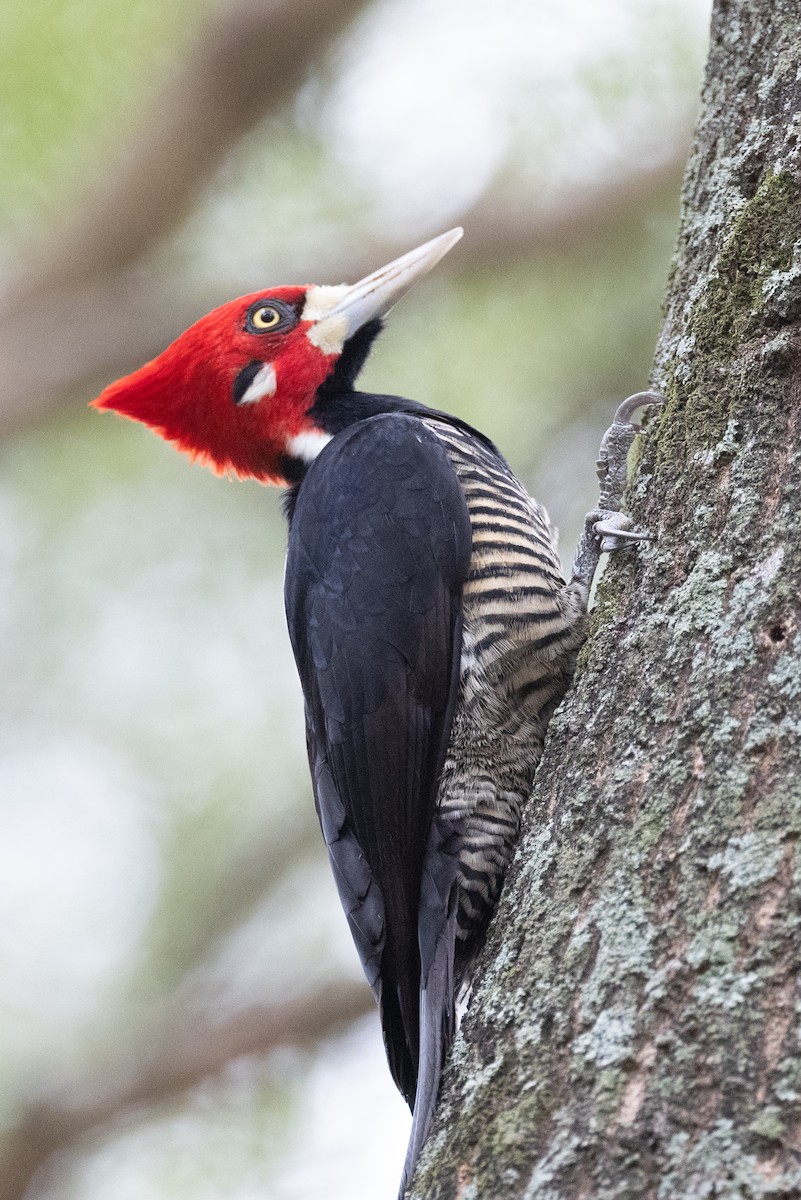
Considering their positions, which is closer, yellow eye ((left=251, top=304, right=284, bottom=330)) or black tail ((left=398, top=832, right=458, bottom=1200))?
black tail ((left=398, top=832, right=458, bottom=1200))

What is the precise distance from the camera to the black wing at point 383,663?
2559 mm

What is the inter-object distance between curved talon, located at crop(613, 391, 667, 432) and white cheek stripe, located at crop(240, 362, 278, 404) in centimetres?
129

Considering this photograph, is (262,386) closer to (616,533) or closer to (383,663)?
(383,663)

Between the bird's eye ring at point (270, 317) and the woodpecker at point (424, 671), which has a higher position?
the bird's eye ring at point (270, 317)

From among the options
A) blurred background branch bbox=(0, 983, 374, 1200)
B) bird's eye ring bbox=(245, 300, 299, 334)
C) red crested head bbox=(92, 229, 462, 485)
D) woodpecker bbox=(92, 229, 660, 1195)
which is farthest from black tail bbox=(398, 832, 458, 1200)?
blurred background branch bbox=(0, 983, 374, 1200)

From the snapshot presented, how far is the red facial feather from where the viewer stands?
12.6ft

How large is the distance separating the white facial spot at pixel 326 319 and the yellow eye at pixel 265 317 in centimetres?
8

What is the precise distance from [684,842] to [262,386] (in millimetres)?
2574

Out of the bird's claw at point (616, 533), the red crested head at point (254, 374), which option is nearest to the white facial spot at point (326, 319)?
the red crested head at point (254, 374)

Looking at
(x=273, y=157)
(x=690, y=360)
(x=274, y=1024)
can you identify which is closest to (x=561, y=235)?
(x=273, y=157)

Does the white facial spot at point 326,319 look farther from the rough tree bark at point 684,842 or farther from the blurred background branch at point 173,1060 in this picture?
the blurred background branch at point 173,1060

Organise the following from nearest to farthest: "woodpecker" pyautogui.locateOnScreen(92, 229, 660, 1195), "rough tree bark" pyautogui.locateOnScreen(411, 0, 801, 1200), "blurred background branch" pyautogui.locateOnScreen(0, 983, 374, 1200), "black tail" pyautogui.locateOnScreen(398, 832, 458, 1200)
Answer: "rough tree bark" pyautogui.locateOnScreen(411, 0, 801, 1200) < "black tail" pyautogui.locateOnScreen(398, 832, 458, 1200) < "woodpecker" pyautogui.locateOnScreen(92, 229, 660, 1195) < "blurred background branch" pyautogui.locateOnScreen(0, 983, 374, 1200)

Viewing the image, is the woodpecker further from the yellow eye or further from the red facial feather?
the yellow eye

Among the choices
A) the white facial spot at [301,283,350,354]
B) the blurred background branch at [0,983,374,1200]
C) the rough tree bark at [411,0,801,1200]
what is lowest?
the rough tree bark at [411,0,801,1200]
